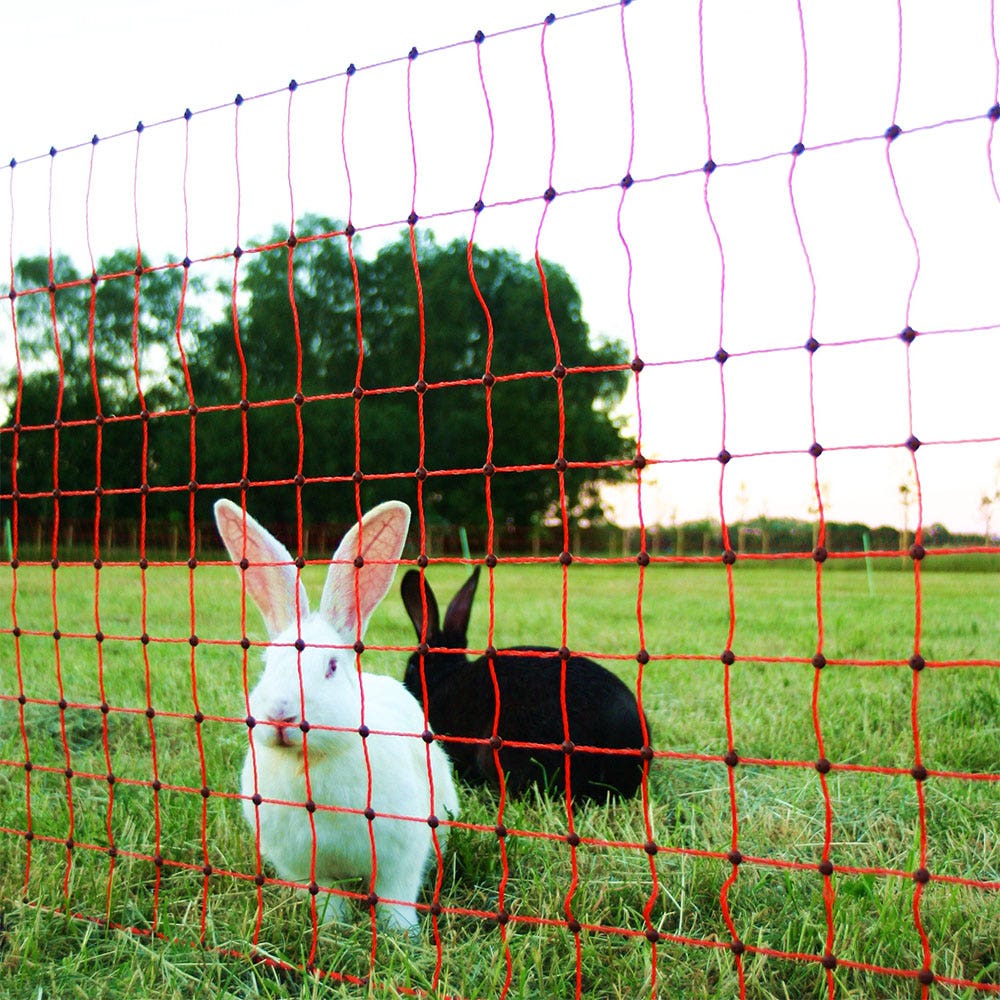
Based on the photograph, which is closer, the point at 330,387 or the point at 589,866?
the point at 589,866

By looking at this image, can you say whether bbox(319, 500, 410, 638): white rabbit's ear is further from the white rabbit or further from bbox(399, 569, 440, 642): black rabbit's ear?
bbox(399, 569, 440, 642): black rabbit's ear

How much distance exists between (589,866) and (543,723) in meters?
0.68

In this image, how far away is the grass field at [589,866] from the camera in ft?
5.92

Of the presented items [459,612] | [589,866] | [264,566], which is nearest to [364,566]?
[264,566]

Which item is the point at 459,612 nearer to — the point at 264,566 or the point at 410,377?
the point at 264,566

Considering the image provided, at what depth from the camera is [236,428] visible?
49.6 ft

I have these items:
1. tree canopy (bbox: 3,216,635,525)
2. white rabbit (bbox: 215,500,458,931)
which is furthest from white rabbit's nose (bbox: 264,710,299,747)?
tree canopy (bbox: 3,216,635,525)

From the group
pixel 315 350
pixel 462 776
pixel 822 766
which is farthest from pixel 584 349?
pixel 822 766

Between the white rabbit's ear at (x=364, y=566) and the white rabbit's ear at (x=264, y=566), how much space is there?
8 centimetres

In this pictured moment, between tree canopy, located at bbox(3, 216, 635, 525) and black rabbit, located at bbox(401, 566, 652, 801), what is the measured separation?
10887 mm

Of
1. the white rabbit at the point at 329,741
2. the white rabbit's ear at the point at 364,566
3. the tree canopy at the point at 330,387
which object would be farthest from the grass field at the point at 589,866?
the tree canopy at the point at 330,387

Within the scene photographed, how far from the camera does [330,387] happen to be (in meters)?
16.6

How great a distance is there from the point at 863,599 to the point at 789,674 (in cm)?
460

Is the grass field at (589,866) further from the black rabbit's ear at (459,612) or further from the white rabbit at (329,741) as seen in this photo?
the black rabbit's ear at (459,612)
